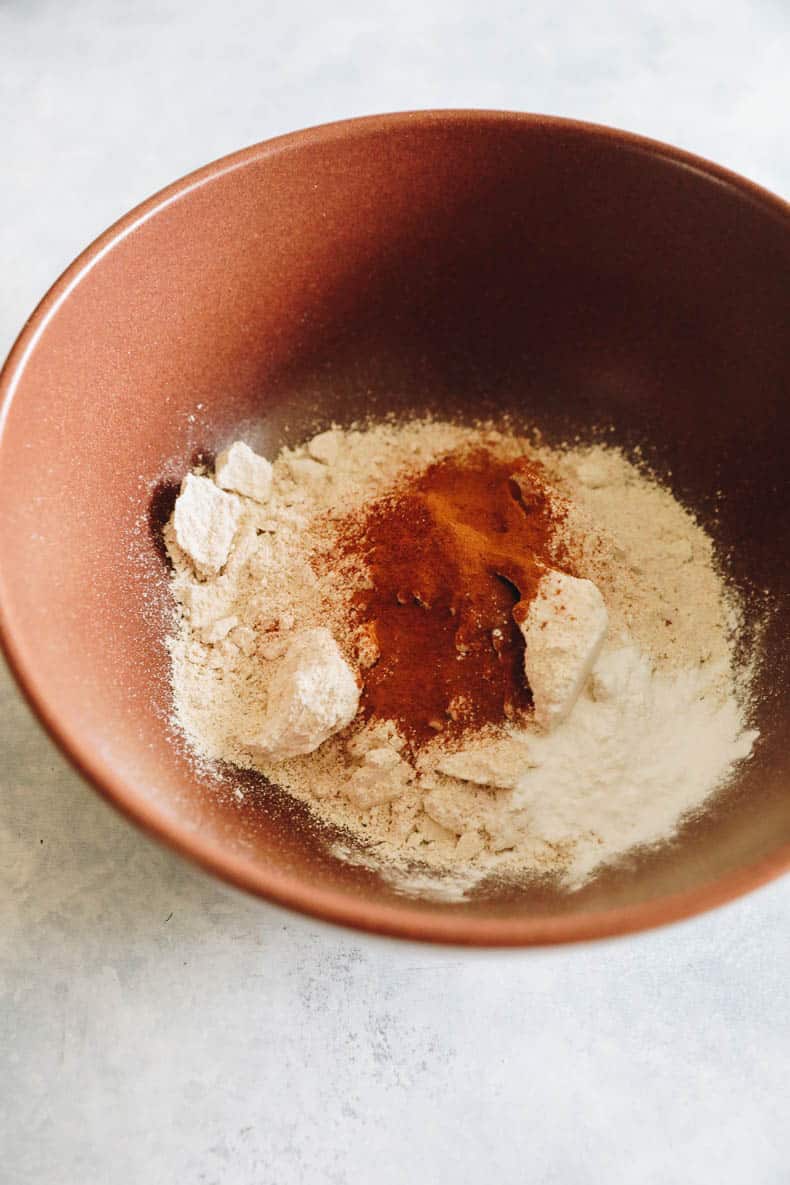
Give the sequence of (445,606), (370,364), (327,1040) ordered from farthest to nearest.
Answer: (370,364) → (445,606) → (327,1040)

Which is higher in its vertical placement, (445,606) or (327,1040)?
(445,606)

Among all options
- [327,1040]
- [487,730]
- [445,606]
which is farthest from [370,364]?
[327,1040]

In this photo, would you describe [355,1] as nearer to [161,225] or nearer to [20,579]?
[161,225]

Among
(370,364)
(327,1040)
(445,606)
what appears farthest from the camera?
(370,364)

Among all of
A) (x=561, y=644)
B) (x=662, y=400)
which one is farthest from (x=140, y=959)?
(x=662, y=400)

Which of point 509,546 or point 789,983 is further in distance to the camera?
point 509,546

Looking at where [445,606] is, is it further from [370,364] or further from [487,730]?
[370,364]
